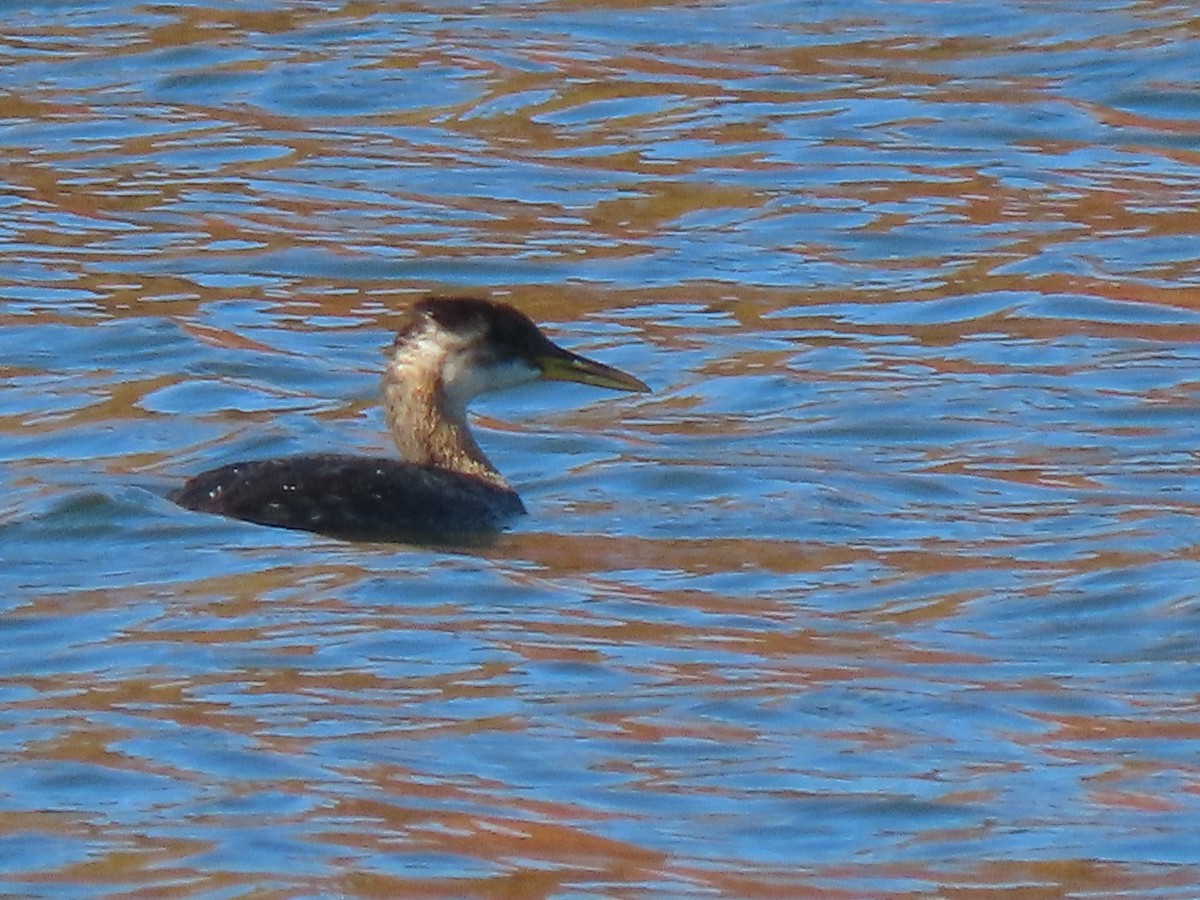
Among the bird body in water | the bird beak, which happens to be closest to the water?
the bird body in water

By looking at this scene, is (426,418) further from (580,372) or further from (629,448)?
(629,448)

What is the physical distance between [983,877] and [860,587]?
110 inches

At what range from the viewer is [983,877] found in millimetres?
7215

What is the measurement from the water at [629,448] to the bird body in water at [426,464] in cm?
14

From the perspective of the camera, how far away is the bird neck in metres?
11.3

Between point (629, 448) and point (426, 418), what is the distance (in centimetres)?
95

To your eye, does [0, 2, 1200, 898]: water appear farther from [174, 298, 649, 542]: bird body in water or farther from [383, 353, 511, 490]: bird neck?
[383, 353, 511, 490]: bird neck

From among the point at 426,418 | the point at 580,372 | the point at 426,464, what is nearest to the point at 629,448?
the point at 580,372

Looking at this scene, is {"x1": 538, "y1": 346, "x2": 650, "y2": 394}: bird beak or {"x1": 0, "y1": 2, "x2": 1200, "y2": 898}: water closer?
{"x1": 0, "y1": 2, "x2": 1200, "y2": 898}: water

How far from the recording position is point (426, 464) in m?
11.2

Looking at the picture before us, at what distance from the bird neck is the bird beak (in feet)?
1.03

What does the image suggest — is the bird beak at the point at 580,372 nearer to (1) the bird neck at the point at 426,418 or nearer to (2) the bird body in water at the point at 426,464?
(2) the bird body in water at the point at 426,464

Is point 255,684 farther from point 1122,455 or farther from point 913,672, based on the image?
point 1122,455

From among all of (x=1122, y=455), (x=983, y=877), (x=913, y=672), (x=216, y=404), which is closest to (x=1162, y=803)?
(x=983, y=877)
